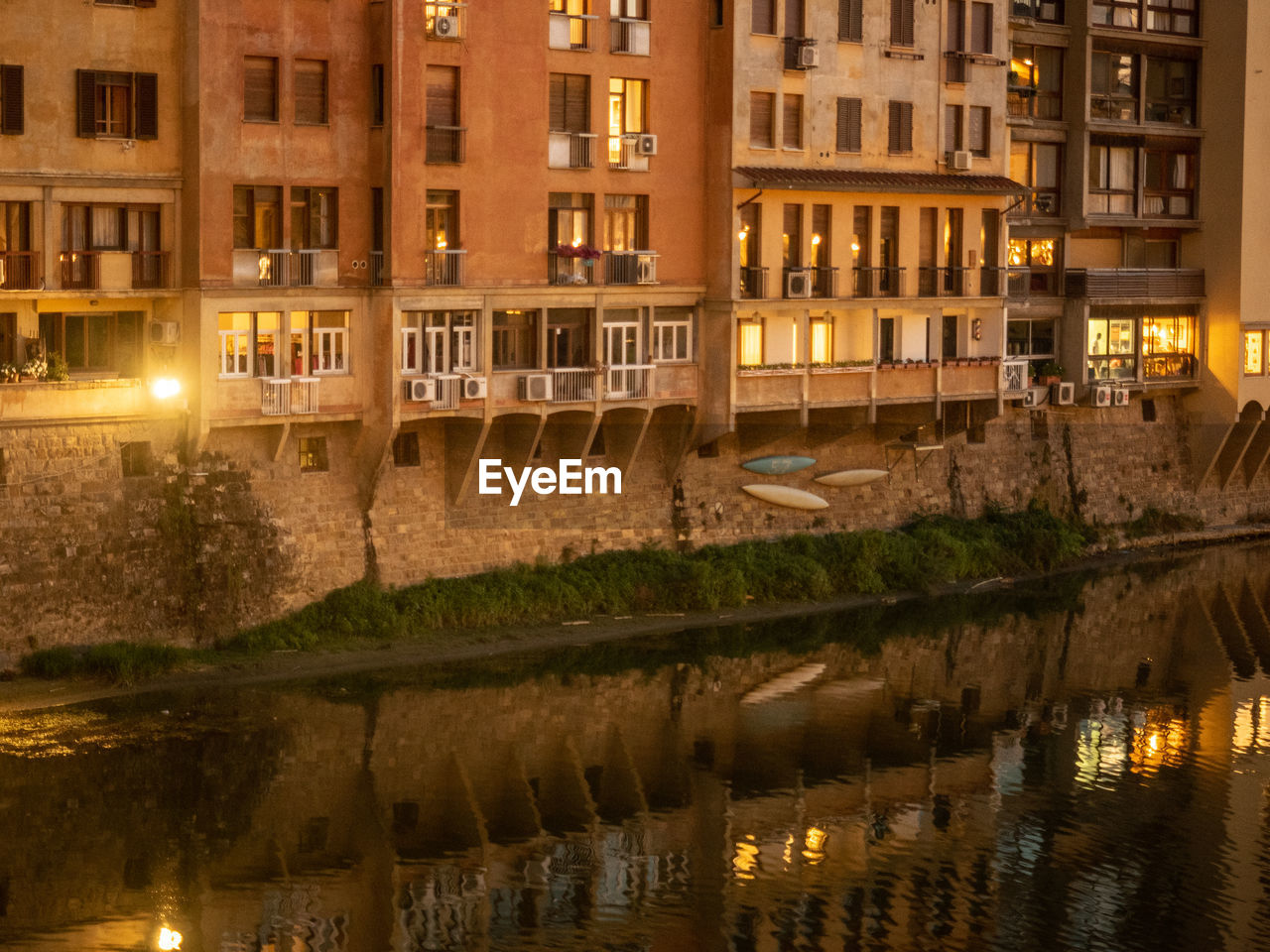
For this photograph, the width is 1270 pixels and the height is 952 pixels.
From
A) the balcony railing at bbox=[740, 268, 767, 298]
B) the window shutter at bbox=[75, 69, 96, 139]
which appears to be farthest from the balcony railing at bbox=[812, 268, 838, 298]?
the window shutter at bbox=[75, 69, 96, 139]

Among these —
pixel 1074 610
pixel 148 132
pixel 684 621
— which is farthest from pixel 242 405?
pixel 1074 610

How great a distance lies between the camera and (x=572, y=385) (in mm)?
44844

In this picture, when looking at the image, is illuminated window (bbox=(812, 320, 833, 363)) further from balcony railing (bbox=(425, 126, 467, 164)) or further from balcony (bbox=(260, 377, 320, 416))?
balcony (bbox=(260, 377, 320, 416))

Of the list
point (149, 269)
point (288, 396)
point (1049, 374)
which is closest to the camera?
point (149, 269)

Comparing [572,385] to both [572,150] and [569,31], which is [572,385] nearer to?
[572,150]

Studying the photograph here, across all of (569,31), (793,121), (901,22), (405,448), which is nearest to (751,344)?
(793,121)

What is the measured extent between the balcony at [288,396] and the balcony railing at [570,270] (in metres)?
6.15

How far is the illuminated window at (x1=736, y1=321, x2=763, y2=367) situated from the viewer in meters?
48.4

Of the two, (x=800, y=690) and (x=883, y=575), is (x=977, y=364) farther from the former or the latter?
(x=800, y=690)

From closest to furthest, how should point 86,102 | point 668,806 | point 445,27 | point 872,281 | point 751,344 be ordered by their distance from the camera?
point 668,806 < point 86,102 < point 445,27 < point 751,344 < point 872,281

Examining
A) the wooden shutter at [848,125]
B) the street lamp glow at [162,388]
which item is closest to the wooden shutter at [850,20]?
the wooden shutter at [848,125]

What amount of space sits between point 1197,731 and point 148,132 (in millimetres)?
22654

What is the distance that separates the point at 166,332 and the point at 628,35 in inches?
480

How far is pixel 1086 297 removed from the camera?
192ft
